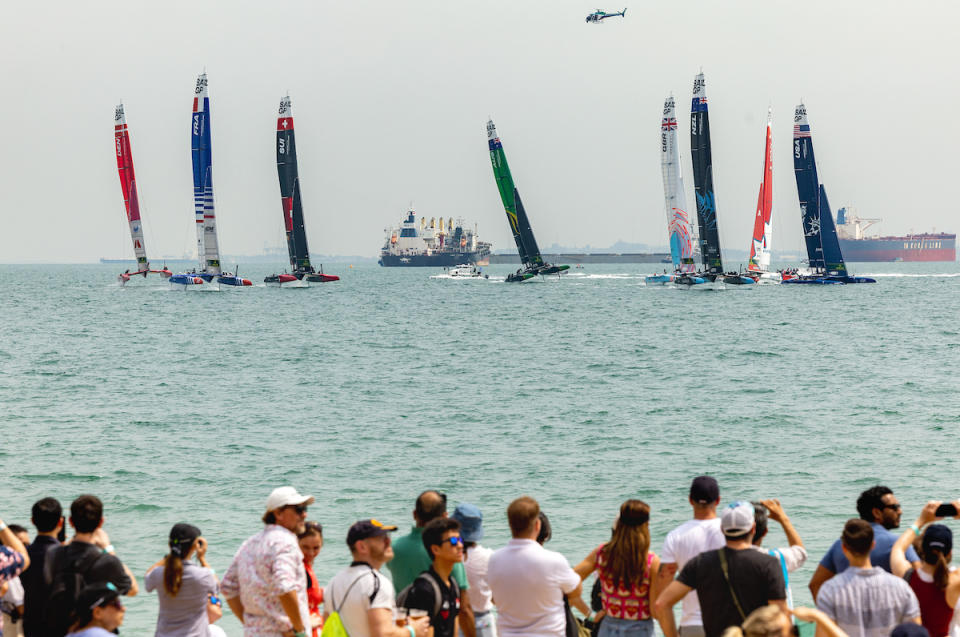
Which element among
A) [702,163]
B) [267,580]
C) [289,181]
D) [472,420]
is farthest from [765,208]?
[267,580]

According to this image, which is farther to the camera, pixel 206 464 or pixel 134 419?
pixel 134 419

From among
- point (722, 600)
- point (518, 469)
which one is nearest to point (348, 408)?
point (518, 469)

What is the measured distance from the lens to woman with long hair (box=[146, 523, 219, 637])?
5.73 m

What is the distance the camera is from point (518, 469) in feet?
61.2

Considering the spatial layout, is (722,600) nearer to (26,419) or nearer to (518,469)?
(518,469)

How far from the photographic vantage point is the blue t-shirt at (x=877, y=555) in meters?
5.71

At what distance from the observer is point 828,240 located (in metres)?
85.4

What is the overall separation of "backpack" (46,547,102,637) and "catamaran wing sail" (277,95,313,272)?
85504 millimetres

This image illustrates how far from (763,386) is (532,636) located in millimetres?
26766

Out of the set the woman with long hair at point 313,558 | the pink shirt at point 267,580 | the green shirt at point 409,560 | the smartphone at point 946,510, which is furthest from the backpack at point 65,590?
the smartphone at point 946,510

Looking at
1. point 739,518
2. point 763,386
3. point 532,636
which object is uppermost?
point 739,518

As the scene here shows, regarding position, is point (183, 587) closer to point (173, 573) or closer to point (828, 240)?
point (173, 573)

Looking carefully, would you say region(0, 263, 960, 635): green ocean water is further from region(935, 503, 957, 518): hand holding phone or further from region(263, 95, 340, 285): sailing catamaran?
region(263, 95, 340, 285): sailing catamaran

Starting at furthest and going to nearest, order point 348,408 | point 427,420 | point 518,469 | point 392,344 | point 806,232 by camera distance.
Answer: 1. point 806,232
2. point 392,344
3. point 348,408
4. point 427,420
5. point 518,469
